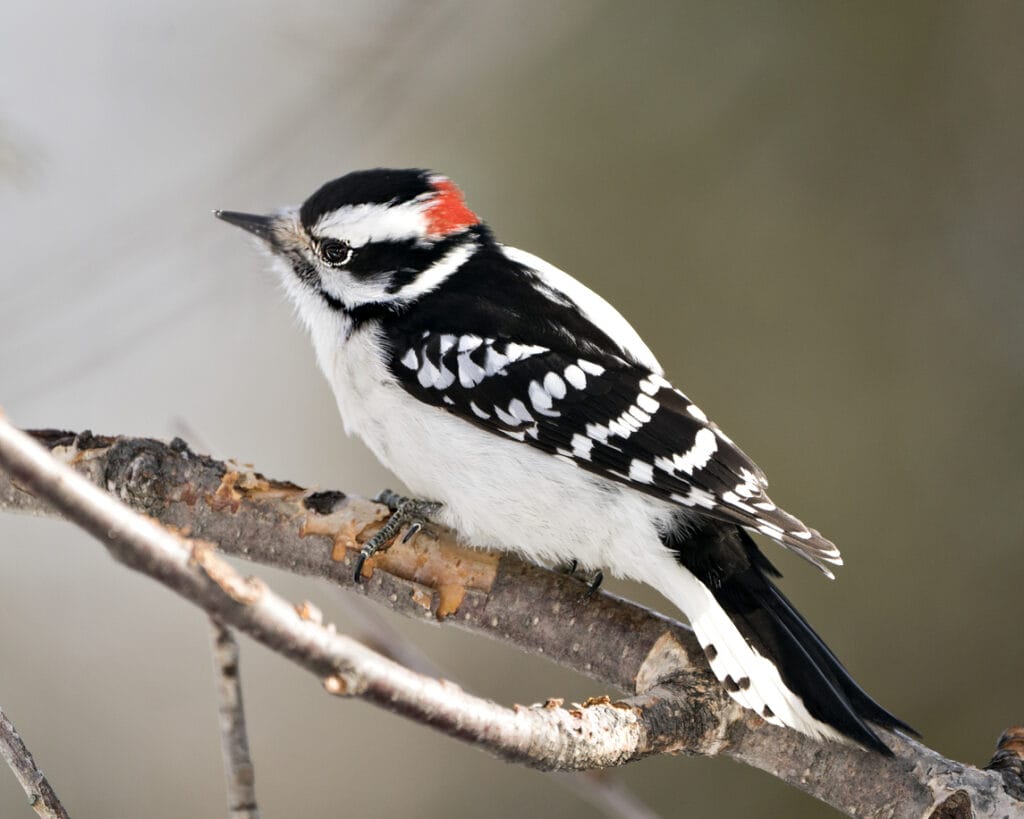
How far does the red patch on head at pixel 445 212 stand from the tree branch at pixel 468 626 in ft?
2.65

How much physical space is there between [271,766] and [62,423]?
172 centimetres

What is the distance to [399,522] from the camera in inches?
92.2

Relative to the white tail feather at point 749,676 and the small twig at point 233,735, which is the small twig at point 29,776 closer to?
the small twig at point 233,735

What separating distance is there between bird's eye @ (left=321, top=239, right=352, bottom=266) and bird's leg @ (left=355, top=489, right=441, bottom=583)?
2.17 feet

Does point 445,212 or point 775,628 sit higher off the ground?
point 445,212

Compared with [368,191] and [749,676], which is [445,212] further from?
[749,676]

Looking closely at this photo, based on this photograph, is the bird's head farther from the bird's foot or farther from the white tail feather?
the white tail feather

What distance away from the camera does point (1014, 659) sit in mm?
3912

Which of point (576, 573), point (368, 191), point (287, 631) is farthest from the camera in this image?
point (368, 191)

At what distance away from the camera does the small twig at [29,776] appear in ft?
4.89

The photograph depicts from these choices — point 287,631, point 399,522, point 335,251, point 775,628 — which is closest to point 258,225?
point 335,251

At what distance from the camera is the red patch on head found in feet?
9.20

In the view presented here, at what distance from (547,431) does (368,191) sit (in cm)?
83

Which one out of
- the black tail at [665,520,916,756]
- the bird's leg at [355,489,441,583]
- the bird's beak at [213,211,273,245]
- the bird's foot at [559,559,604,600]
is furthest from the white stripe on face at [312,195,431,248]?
the black tail at [665,520,916,756]
